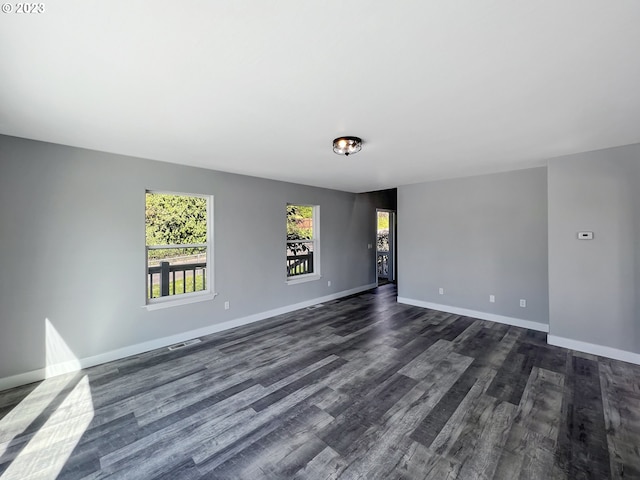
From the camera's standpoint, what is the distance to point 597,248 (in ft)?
10.7

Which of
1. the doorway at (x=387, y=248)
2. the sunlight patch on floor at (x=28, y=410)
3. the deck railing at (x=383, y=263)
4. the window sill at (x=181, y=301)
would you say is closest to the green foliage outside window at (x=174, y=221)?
the window sill at (x=181, y=301)

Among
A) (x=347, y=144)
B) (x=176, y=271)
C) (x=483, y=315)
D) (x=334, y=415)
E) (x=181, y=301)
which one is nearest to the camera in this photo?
(x=334, y=415)

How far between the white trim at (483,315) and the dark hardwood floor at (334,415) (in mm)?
690

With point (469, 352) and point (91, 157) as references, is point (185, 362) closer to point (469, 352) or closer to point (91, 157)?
point (91, 157)

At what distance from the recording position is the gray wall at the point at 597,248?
309 centimetres

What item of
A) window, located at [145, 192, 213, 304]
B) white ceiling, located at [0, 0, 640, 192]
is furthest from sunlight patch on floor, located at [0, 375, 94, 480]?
white ceiling, located at [0, 0, 640, 192]

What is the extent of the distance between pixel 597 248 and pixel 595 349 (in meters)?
1.22

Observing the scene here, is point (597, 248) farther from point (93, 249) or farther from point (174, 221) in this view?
point (93, 249)

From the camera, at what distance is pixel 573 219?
11.2 feet

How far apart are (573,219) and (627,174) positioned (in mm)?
668

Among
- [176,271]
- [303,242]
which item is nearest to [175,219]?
[176,271]

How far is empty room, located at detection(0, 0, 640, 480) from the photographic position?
1438 millimetres

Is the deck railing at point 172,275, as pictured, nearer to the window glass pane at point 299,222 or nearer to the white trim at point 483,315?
the window glass pane at point 299,222

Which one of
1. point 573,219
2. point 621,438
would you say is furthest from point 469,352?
point 573,219
